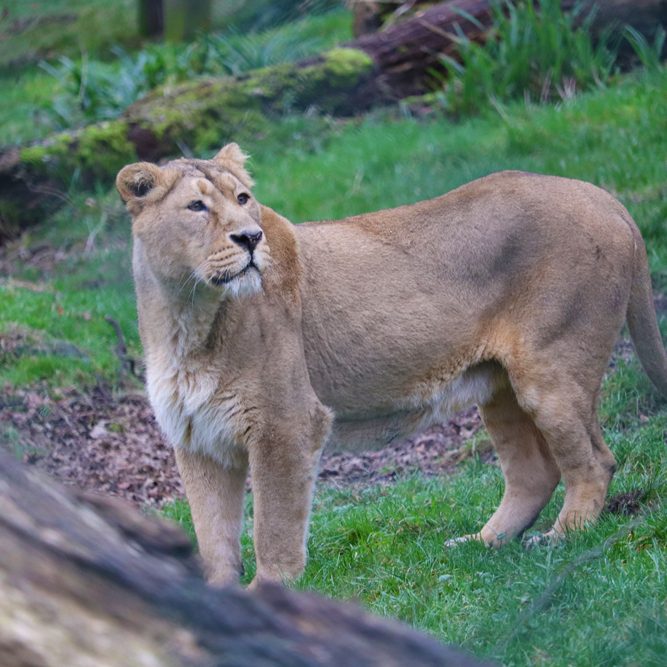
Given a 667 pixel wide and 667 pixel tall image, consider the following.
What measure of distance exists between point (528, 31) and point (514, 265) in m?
6.82

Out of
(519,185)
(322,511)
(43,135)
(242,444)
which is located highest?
(519,185)

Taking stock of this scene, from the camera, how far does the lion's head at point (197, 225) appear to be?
4965 mm

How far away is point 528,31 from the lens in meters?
11.8

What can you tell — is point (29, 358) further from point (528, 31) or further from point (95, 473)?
point (528, 31)

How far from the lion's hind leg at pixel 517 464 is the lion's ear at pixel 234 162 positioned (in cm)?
165

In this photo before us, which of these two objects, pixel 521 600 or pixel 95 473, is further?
pixel 95 473

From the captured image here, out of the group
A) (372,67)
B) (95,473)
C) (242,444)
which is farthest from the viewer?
(372,67)

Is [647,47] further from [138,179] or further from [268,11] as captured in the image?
[268,11]

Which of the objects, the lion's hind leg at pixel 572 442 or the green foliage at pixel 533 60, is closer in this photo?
the lion's hind leg at pixel 572 442

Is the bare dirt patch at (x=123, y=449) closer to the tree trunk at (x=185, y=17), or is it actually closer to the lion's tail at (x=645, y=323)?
the lion's tail at (x=645, y=323)

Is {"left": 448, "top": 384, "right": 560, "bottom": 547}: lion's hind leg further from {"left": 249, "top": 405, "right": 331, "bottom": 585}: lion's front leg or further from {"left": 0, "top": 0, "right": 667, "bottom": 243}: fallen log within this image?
{"left": 0, "top": 0, "right": 667, "bottom": 243}: fallen log

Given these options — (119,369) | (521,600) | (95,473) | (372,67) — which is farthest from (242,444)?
(372,67)

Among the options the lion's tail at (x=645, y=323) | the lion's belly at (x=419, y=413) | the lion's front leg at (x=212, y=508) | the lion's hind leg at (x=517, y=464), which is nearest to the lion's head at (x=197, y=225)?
the lion's front leg at (x=212, y=508)

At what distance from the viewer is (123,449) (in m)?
7.80
